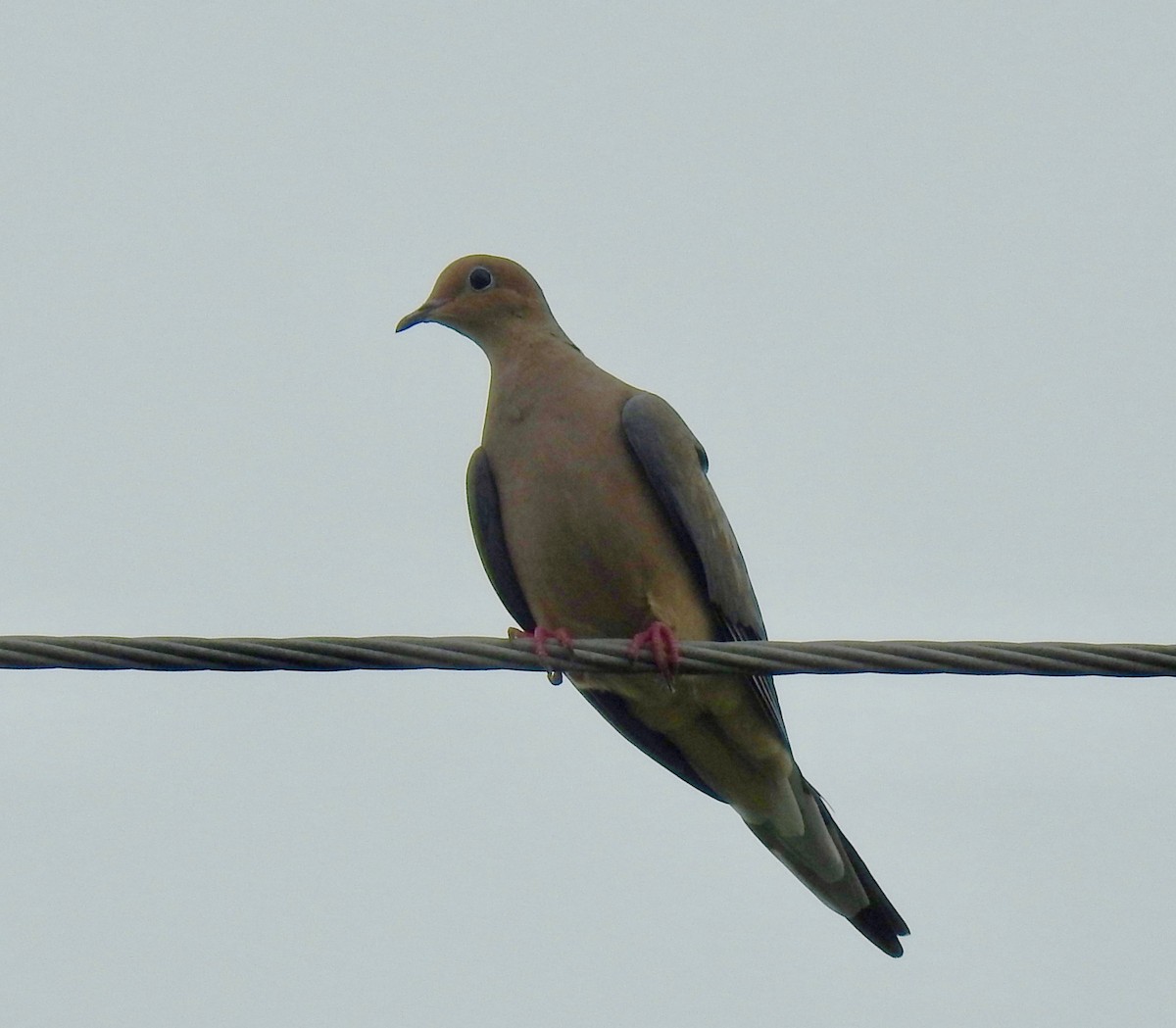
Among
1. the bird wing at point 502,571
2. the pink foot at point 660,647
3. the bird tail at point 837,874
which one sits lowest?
the bird tail at point 837,874

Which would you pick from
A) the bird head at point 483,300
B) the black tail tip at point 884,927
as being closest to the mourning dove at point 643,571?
the black tail tip at point 884,927

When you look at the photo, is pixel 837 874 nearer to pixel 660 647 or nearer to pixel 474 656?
pixel 660 647

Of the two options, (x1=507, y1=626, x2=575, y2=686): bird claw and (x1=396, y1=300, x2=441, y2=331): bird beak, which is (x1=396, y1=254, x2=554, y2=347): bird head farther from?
(x1=507, y1=626, x2=575, y2=686): bird claw

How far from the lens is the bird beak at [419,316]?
6746 mm

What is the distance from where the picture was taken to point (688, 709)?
5.88m

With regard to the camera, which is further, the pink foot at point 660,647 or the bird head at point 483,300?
the bird head at point 483,300

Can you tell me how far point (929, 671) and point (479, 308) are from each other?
10.3 feet

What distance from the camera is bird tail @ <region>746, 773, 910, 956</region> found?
19.7ft

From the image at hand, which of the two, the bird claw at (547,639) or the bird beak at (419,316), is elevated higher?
the bird beak at (419,316)

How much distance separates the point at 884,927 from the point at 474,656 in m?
2.47

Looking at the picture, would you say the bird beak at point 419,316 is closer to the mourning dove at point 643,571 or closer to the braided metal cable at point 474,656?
the mourning dove at point 643,571

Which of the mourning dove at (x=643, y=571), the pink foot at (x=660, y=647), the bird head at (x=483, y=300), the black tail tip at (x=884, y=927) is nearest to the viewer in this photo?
the pink foot at (x=660, y=647)

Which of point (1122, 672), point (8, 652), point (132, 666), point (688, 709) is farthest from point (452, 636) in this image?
point (688, 709)

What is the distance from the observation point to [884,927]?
6023 mm
